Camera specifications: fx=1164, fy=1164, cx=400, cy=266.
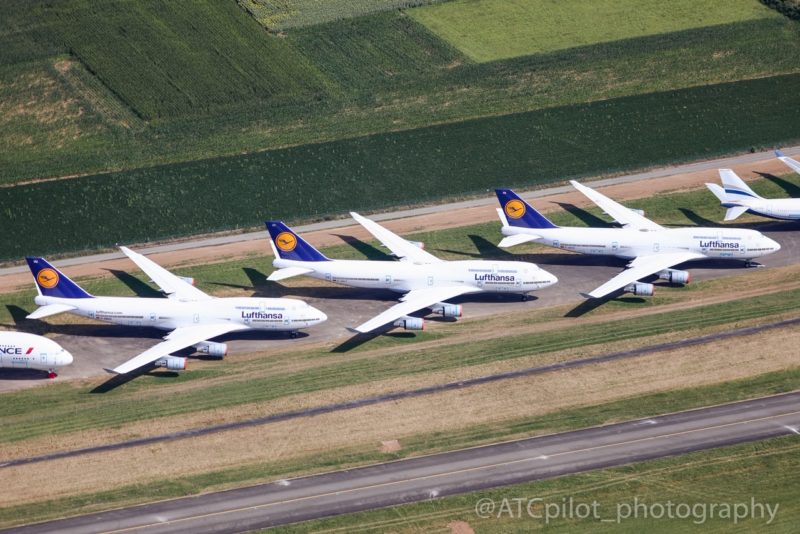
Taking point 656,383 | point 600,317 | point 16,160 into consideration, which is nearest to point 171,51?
point 16,160

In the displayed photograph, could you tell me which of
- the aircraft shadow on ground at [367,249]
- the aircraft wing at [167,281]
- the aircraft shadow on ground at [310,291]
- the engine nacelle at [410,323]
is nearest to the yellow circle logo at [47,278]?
the aircraft wing at [167,281]

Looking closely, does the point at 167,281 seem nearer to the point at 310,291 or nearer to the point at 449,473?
the point at 310,291

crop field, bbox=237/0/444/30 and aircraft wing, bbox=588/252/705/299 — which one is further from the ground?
crop field, bbox=237/0/444/30

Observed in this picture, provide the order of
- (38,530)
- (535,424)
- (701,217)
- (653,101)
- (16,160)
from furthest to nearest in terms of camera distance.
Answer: (653,101), (16,160), (701,217), (535,424), (38,530)

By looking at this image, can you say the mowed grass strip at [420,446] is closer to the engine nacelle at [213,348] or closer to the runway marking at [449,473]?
the runway marking at [449,473]

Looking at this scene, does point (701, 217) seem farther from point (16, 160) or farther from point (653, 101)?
point (16, 160)

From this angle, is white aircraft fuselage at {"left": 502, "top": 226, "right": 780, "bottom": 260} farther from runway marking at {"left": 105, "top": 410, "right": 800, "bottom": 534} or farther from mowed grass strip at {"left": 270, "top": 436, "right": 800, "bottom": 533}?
mowed grass strip at {"left": 270, "top": 436, "right": 800, "bottom": 533}

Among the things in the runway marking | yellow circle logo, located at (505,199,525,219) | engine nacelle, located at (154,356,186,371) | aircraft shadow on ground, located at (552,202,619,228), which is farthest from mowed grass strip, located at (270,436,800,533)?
aircraft shadow on ground, located at (552,202,619,228)
